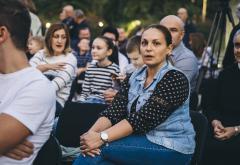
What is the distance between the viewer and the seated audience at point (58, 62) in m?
5.16

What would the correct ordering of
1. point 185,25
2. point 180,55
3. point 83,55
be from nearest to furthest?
point 180,55 < point 83,55 < point 185,25

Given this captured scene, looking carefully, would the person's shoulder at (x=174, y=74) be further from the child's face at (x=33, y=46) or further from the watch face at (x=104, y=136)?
the child's face at (x=33, y=46)

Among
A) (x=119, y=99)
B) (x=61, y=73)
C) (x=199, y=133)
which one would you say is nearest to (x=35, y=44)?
(x=61, y=73)

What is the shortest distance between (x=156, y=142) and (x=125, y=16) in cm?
1771

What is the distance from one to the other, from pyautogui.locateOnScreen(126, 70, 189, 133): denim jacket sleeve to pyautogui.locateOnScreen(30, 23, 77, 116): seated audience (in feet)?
5.98

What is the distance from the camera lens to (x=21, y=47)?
7.29 ft

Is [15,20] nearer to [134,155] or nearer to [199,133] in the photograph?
[134,155]

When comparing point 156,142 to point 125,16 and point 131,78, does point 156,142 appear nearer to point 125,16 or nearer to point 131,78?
point 131,78

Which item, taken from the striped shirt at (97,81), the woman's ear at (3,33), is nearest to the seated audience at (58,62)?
the striped shirt at (97,81)

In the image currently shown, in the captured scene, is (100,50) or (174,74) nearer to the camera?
(174,74)

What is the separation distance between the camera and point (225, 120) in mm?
4238

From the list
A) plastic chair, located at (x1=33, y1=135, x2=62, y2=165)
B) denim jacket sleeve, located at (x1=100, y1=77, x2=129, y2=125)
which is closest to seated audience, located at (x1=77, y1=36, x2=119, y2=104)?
denim jacket sleeve, located at (x1=100, y1=77, x2=129, y2=125)

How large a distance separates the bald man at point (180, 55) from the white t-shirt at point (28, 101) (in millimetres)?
2861

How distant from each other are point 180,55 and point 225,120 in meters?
1.03
